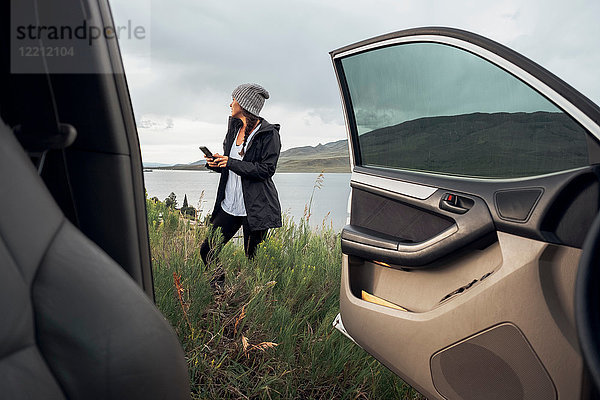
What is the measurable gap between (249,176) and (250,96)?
67 centimetres

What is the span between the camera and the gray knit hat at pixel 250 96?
3736 mm

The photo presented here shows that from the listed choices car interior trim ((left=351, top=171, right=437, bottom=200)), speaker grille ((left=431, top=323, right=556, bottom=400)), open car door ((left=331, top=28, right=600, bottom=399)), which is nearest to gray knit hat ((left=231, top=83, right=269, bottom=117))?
open car door ((left=331, top=28, right=600, bottom=399))

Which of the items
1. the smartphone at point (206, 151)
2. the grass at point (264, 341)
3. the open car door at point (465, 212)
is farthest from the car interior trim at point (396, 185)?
the smartphone at point (206, 151)

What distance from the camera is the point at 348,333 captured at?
6.61ft

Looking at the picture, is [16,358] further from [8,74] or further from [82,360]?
[8,74]

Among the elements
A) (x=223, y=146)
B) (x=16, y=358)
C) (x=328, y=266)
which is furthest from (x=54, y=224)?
(x=223, y=146)

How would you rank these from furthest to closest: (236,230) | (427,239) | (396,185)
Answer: (236,230) < (396,185) < (427,239)

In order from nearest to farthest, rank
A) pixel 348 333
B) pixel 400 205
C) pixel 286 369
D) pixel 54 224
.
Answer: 1. pixel 54 224
2. pixel 400 205
3. pixel 348 333
4. pixel 286 369

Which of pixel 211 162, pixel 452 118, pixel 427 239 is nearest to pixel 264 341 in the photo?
pixel 427 239

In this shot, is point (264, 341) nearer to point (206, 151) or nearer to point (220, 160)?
point (220, 160)

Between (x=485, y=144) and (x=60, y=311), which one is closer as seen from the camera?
(x=60, y=311)

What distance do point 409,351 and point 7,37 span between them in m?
1.53

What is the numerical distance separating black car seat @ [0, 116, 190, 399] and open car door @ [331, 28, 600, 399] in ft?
3.42

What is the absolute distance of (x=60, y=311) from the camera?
2.67 ft
